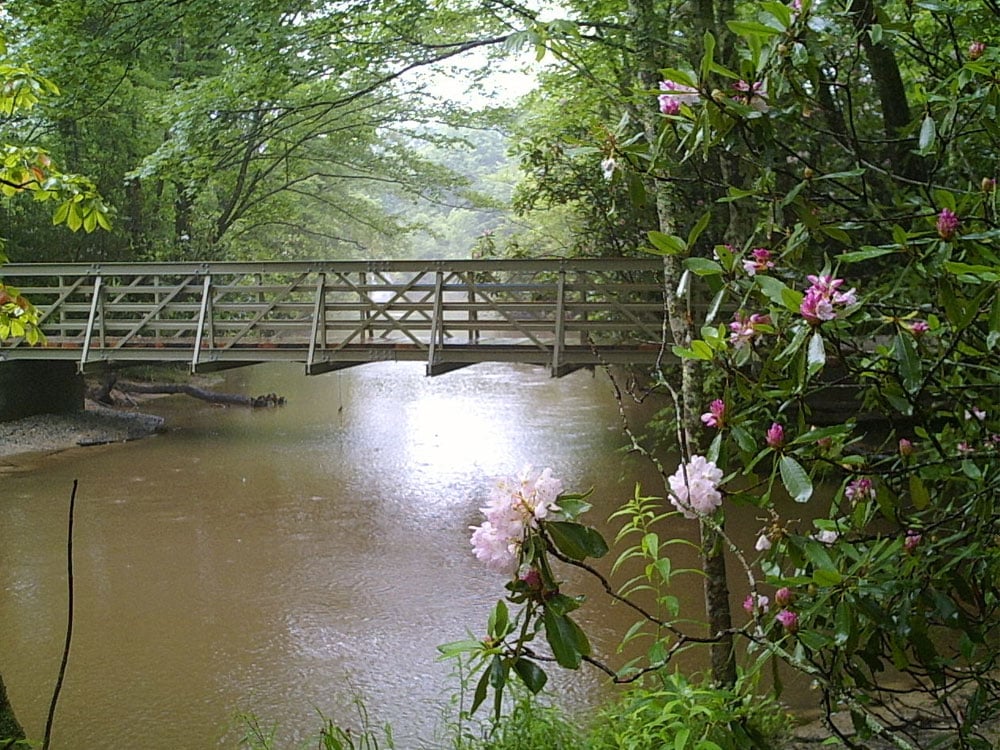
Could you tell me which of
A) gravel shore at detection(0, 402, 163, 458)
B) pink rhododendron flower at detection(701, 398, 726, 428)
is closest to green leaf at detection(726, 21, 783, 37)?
pink rhododendron flower at detection(701, 398, 726, 428)

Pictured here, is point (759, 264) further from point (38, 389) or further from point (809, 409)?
point (38, 389)

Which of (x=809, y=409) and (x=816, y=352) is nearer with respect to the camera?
(x=816, y=352)

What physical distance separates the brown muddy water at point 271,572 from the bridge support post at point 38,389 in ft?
3.79

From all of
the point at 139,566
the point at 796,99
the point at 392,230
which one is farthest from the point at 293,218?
the point at 796,99

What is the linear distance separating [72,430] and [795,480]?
10.3m

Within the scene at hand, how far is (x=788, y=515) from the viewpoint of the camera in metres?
6.61

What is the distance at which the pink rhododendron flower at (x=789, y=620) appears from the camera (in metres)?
1.79

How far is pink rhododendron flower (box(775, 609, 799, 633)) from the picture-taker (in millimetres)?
1795

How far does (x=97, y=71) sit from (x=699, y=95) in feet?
25.7

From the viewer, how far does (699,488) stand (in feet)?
5.52

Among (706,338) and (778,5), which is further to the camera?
(706,338)

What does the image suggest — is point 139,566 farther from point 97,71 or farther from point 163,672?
point 97,71

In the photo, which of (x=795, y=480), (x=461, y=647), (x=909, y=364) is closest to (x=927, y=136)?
(x=909, y=364)

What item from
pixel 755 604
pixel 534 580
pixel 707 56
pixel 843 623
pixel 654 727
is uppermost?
pixel 707 56
